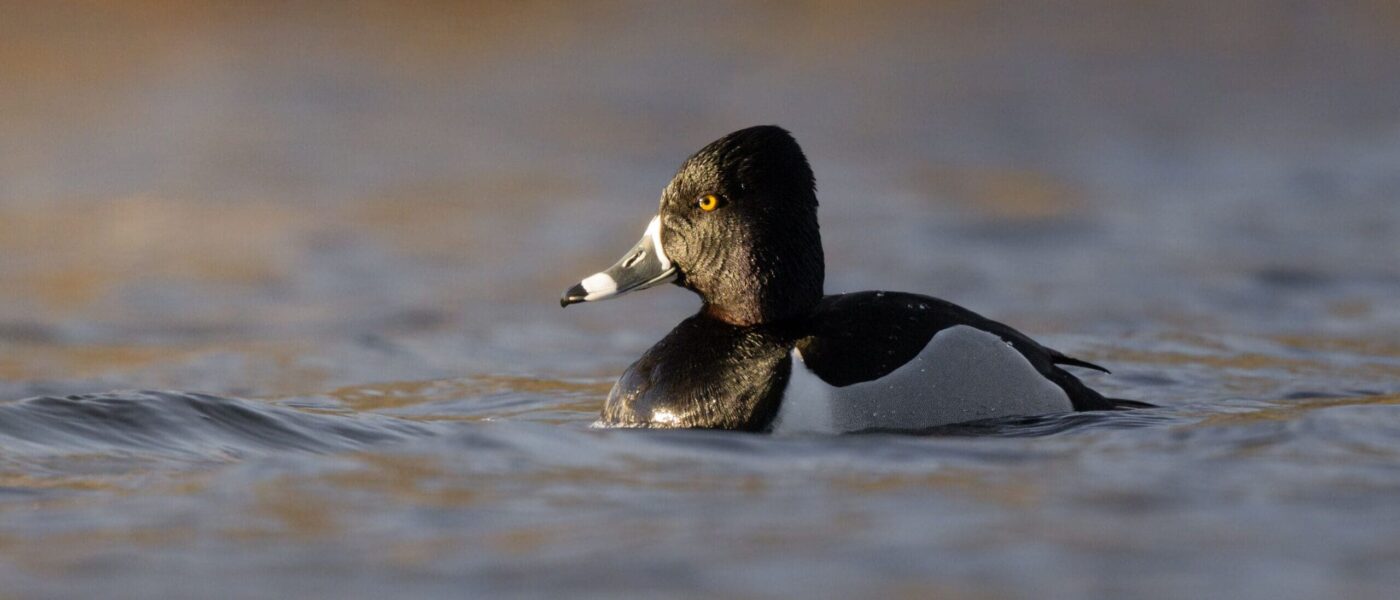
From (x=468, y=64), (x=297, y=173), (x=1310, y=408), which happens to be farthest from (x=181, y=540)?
(x=468, y=64)

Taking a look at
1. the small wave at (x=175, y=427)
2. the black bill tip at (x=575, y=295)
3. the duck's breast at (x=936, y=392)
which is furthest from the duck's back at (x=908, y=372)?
the small wave at (x=175, y=427)

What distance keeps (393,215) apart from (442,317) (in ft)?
9.75

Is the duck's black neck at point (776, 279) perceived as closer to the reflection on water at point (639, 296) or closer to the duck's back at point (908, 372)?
the duck's back at point (908, 372)

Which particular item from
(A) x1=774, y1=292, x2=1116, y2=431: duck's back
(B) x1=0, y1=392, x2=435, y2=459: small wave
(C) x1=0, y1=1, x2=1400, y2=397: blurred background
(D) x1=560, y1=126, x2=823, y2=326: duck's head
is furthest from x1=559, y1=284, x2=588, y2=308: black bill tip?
(C) x1=0, y1=1, x2=1400, y2=397: blurred background

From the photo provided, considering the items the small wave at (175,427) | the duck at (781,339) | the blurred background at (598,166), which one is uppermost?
the blurred background at (598,166)

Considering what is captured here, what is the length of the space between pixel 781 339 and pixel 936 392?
593 millimetres

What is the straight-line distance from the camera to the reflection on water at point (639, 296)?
5129mm

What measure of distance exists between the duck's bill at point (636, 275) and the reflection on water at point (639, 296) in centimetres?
61

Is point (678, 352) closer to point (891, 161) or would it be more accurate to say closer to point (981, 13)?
point (891, 161)

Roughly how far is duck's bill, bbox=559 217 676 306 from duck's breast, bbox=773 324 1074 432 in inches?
31.2

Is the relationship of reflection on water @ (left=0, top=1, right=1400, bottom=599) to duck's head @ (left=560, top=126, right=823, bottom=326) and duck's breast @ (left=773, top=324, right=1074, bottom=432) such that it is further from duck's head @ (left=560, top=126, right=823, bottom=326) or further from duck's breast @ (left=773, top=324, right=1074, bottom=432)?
duck's head @ (left=560, top=126, right=823, bottom=326)

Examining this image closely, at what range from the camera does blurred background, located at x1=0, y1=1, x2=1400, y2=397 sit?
10914 millimetres

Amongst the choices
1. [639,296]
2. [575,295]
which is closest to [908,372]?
[575,295]

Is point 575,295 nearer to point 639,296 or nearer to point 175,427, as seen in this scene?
point 175,427
